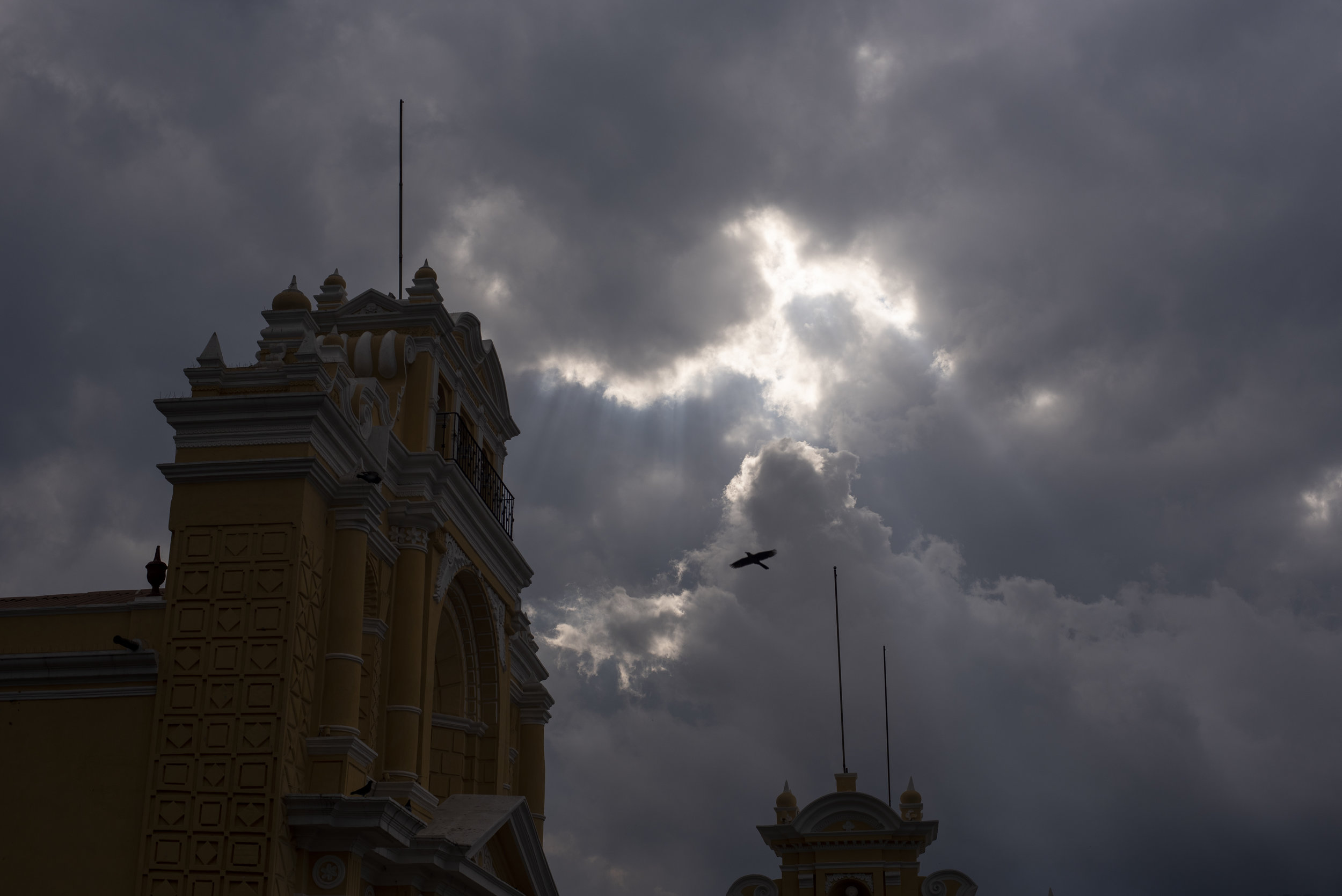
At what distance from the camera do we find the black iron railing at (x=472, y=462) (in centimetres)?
2547

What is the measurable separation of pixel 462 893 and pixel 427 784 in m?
2.11

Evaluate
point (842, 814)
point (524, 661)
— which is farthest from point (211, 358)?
point (842, 814)

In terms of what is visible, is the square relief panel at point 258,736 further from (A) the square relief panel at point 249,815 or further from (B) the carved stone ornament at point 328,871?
(B) the carved stone ornament at point 328,871

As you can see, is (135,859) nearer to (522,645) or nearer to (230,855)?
(230,855)

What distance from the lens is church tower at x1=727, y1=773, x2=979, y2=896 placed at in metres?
36.0

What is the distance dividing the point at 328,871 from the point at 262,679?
9.29 ft

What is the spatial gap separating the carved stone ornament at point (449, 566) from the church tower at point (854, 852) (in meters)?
16.0

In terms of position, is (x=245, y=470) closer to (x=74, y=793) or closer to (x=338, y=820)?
(x=74, y=793)

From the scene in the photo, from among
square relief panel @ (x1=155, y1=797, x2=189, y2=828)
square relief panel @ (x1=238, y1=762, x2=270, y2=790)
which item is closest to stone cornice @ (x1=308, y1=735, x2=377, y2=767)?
square relief panel @ (x1=238, y1=762, x2=270, y2=790)

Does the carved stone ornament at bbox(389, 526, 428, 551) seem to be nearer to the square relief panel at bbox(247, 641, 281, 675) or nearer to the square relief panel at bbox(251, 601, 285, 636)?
the square relief panel at bbox(251, 601, 285, 636)

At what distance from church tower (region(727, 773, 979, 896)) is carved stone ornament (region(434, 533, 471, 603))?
52.5ft

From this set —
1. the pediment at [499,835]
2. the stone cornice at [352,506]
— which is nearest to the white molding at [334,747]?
the pediment at [499,835]

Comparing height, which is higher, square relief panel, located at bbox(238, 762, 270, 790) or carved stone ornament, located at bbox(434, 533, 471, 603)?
carved stone ornament, located at bbox(434, 533, 471, 603)

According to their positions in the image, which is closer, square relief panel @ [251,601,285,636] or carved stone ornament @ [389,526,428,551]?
square relief panel @ [251,601,285,636]
